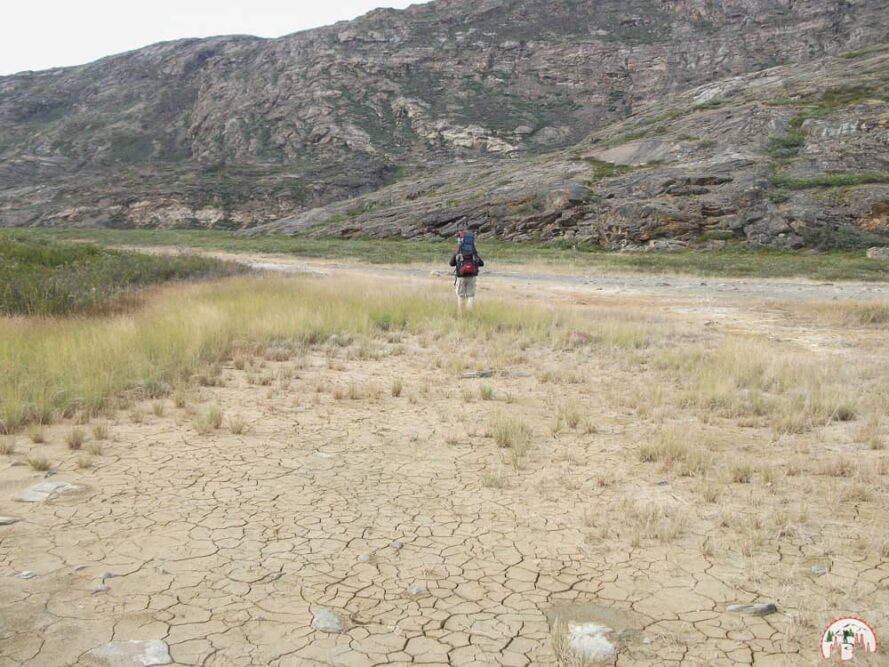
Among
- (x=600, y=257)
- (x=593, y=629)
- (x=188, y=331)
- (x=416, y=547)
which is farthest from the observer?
(x=600, y=257)

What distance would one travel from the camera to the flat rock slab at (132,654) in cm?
341

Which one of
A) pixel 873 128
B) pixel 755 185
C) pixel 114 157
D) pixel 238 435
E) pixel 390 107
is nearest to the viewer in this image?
pixel 238 435

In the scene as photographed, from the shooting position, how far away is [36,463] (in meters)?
5.97

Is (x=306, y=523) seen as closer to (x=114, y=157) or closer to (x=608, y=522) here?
(x=608, y=522)

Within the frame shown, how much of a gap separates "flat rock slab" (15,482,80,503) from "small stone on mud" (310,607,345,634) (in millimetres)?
2721

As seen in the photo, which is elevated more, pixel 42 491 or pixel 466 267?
pixel 466 267

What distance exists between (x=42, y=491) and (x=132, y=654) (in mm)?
2613

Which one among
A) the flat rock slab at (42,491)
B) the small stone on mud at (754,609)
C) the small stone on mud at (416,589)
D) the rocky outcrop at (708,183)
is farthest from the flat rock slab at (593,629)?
the rocky outcrop at (708,183)

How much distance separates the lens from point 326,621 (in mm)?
3854

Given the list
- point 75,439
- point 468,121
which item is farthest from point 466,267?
point 468,121

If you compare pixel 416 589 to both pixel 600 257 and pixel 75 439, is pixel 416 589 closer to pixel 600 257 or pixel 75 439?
pixel 75 439

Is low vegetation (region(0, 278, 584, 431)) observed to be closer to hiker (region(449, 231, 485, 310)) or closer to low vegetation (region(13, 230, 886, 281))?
hiker (region(449, 231, 485, 310))

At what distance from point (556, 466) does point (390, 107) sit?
107260 millimetres

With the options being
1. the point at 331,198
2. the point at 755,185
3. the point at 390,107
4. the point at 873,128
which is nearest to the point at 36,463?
the point at 755,185
